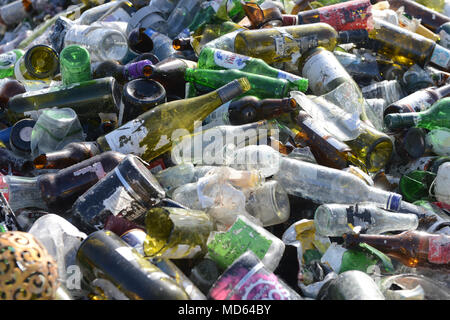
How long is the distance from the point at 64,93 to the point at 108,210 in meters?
0.82

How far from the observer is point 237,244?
54.5 inches

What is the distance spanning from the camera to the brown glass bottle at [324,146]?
5.98ft

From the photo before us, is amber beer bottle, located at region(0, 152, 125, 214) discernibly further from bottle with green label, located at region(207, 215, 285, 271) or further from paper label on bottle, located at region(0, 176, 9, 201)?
bottle with green label, located at region(207, 215, 285, 271)

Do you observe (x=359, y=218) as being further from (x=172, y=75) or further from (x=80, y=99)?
(x=80, y=99)

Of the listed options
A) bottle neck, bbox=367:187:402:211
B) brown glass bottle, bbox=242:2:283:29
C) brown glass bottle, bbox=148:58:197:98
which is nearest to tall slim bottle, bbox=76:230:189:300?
bottle neck, bbox=367:187:402:211

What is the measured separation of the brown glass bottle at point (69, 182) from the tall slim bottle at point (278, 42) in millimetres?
981

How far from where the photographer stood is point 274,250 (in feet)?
4.52

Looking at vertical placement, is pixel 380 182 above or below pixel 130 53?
below

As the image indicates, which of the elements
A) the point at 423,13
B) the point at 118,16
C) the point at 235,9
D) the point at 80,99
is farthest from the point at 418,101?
the point at 118,16

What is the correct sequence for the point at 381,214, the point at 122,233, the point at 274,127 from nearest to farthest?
1. the point at 122,233
2. the point at 381,214
3. the point at 274,127

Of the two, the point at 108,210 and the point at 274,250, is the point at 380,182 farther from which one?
the point at 108,210

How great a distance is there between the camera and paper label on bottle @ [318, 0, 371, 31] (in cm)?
250

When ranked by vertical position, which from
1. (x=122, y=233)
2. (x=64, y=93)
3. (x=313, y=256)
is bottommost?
(x=313, y=256)
